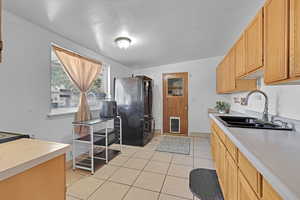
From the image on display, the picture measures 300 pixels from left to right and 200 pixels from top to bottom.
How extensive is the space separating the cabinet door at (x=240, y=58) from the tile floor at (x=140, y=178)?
5.64ft

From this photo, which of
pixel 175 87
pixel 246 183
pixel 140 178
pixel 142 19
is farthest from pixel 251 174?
pixel 175 87

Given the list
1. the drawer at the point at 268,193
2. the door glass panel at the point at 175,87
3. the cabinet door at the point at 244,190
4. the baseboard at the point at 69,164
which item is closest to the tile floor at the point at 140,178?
the baseboard at the point at 69,164

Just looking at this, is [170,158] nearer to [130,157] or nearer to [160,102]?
[130,157]

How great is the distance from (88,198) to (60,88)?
1.82m

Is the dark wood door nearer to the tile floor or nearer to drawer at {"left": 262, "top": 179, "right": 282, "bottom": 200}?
the tile floor

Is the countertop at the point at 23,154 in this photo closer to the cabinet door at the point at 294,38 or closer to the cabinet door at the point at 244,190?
the cabinet door at the point at 244,190

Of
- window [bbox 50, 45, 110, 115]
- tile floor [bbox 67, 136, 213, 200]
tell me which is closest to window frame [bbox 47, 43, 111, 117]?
window [bbox 50, 45, 110, 115]

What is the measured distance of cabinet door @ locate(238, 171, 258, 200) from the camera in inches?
32.0

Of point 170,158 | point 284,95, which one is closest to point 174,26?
point 284,95

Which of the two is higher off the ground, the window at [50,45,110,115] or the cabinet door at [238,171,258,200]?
the window at [50,45,110,115]

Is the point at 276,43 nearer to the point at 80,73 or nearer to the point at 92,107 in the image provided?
the point at 80,73

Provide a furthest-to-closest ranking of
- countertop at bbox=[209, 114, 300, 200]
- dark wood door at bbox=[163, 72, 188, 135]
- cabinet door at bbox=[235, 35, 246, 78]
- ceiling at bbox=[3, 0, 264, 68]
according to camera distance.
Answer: dark wood door at bbox=[163, 72, 188, 135] < cabinet door at bbox=[235, 35, 246, 78] < ceiling at bbox=[3, 0, 264, 68] < countertop at bbox=[209, 114, 300, 200]

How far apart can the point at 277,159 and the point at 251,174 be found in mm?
194

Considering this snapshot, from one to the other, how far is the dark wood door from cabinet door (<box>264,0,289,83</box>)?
10.3ft
